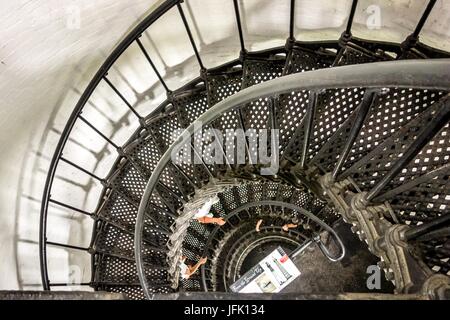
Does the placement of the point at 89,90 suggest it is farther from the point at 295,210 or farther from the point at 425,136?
the point at 295,210

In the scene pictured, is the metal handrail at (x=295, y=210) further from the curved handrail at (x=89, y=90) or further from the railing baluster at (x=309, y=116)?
the curved handrail at (x=89, y=90)

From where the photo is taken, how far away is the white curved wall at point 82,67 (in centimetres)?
319

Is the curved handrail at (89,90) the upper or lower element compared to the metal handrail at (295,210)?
upper

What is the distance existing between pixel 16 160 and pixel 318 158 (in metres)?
3.21

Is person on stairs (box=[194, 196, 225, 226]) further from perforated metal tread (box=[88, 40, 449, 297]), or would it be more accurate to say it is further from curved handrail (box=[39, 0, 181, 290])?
curved handrail (box=[39, 0, 181, 290])

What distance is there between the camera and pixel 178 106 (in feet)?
13.8

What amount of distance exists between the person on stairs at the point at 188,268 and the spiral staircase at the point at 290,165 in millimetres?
126

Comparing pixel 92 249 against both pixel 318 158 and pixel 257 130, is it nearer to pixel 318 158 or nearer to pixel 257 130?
pixel 257 130

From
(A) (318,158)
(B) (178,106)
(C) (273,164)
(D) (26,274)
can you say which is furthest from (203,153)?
(D) (26,274)

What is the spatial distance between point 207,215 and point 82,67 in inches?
105

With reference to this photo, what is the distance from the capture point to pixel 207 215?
5.38 meters

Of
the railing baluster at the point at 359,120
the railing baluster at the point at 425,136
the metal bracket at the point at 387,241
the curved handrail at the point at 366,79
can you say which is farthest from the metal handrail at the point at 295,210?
the curved handrail at the point at 366,79

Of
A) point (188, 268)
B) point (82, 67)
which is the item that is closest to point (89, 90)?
point (82, 67)

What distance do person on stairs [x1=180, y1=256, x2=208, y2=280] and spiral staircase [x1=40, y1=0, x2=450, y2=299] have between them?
126 mm
